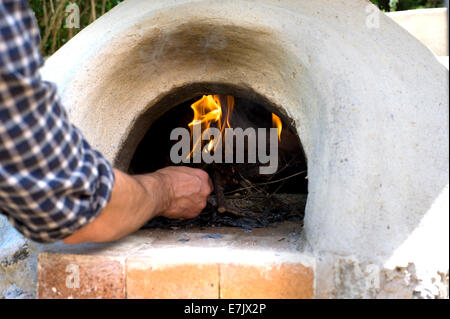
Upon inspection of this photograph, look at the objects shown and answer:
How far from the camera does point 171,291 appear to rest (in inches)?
54.7

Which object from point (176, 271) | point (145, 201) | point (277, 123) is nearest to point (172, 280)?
point (176, 271)

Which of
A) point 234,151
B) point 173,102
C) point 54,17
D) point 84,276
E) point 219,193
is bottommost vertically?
point 84,276

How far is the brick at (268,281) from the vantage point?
53.1 inches

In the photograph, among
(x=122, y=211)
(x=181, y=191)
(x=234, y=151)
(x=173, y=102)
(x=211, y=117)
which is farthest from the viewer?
(x=234, y=151)

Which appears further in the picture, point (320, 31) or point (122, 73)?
point (122, 73)

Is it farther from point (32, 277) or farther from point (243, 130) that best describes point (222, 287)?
point (243, 130)

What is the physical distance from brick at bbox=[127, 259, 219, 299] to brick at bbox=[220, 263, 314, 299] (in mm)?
45

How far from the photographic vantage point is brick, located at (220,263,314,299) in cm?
135

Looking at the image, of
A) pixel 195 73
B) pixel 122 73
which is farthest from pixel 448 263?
pixel 122 73

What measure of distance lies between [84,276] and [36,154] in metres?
0.59

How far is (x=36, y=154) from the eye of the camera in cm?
95

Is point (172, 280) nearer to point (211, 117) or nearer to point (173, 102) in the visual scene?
point (173, 102)

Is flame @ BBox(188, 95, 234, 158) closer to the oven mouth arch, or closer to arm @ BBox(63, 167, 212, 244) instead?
the oven mouth arch

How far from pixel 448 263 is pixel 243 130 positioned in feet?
4.18
